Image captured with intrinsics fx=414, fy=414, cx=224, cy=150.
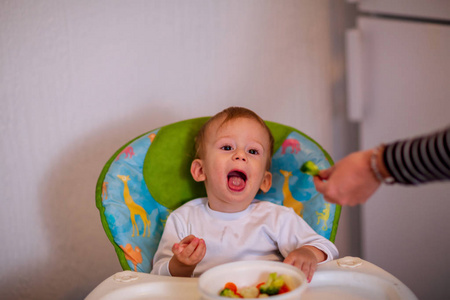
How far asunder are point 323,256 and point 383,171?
0.33m

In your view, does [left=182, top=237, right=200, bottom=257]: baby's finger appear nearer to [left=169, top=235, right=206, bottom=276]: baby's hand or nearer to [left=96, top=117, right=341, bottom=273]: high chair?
[left=169, top=235, right=206, bottom=276]: baby's hand

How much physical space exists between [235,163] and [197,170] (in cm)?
14

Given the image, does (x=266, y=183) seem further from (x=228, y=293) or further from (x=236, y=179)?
(x=228, y=293)

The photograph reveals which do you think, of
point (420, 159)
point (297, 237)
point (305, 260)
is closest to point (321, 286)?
point (305, 260)

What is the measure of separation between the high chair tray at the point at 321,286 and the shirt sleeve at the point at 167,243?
0.08m

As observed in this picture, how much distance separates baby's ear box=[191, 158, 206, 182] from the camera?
3.66 feet

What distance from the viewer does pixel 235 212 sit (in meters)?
1.09

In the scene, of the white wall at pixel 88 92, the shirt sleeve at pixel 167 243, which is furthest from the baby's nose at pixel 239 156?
the white wall at pixel 88 92

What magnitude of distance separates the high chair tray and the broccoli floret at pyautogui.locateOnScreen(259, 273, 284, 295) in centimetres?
13

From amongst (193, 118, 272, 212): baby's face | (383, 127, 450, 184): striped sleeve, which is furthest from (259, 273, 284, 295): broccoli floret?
(193, 118, 272, 212): baby's face

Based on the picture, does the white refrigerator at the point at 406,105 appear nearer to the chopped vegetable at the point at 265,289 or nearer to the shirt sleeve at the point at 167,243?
the shirt sleeve at the point at 167,243

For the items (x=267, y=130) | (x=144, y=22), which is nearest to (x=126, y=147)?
(x=267, y=130)

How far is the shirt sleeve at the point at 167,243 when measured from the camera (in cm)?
94

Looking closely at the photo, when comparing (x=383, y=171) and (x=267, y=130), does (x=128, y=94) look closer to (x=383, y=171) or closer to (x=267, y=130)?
(x=267, y=130)
